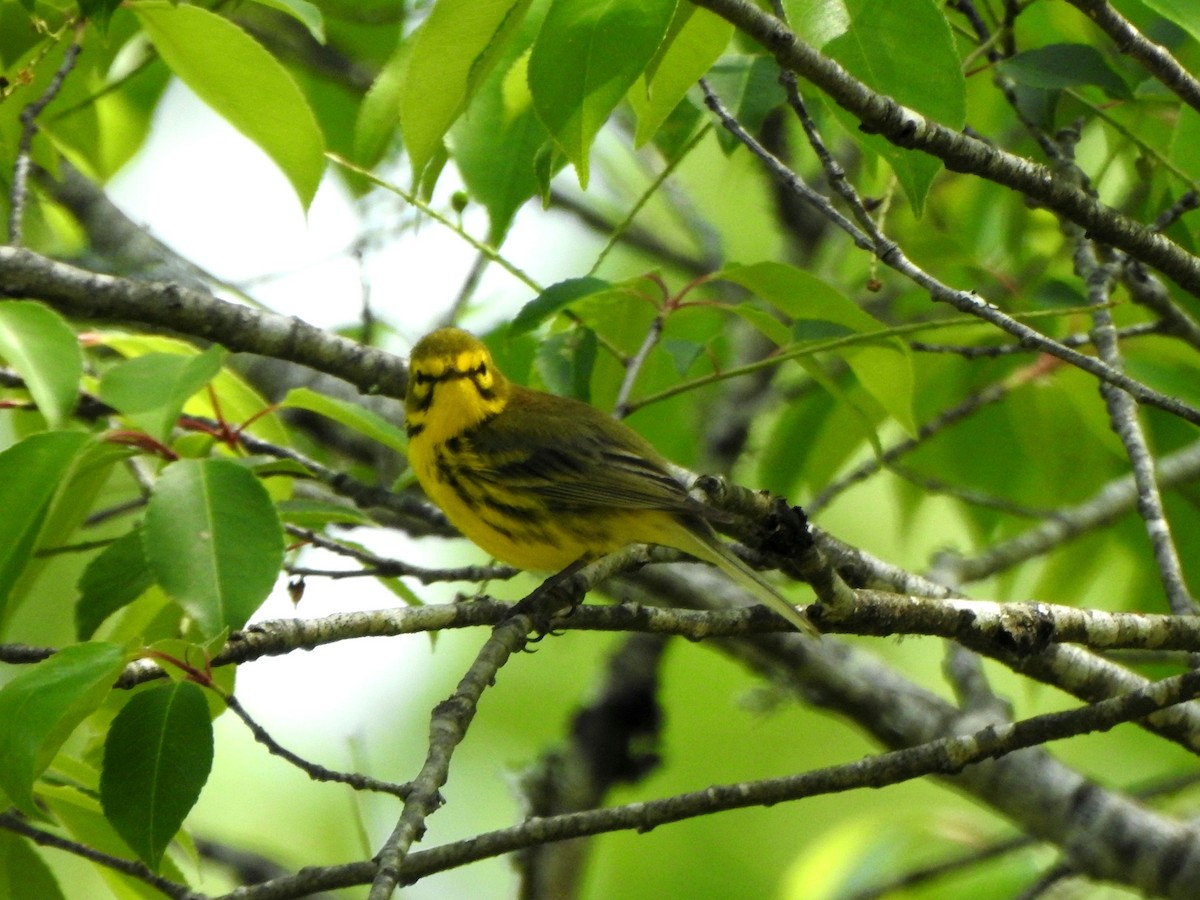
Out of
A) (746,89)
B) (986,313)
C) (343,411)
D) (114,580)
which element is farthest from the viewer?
(746,89)

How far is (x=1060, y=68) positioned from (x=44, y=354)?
1.93m

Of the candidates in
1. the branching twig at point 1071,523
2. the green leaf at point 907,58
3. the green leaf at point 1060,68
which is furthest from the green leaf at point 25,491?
the branching twig at point 1071,523

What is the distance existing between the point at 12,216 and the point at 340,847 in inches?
223

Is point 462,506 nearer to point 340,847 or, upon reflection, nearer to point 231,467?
point 231,467

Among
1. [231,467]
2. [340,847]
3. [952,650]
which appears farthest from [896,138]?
[340,847]

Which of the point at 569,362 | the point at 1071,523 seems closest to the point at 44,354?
the point at 569,362

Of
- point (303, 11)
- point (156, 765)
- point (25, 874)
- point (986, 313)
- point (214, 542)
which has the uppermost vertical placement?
point (303, 11)

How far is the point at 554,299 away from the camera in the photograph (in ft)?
9.54

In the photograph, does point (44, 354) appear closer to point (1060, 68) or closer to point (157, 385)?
point (157, 385)

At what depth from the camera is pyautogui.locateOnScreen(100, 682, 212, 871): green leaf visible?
2.10 metres

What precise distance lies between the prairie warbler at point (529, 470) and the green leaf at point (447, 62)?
1.23 metres

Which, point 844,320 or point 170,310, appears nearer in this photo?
point 844,320

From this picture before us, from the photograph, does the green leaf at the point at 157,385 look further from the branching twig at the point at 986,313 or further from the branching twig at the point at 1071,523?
the branching twig at the point at 1071,523

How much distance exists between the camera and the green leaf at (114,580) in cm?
269
